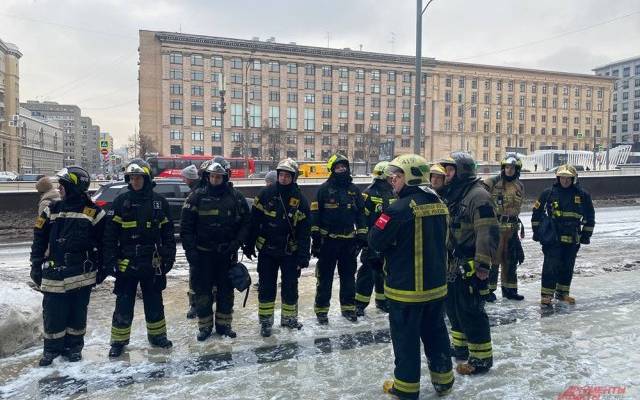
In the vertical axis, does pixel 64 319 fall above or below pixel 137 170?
below

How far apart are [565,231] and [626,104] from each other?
468 ft

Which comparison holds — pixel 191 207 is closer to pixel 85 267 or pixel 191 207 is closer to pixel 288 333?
pixel 85 267

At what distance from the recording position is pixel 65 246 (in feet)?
17.2

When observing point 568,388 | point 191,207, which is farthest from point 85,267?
point 568,388

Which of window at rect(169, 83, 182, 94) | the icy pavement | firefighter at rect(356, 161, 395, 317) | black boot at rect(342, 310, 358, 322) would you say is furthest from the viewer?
window at rect(169, 83, 182, 94)

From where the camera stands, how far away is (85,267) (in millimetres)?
5348

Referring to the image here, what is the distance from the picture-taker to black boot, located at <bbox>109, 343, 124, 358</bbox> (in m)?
5.45

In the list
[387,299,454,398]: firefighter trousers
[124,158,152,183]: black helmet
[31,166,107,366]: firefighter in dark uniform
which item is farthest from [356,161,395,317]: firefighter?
[31,166,107,366]: firefighter in dark uniform

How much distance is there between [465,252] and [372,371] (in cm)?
152

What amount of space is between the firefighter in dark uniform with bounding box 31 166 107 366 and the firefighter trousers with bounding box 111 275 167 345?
0.98ft

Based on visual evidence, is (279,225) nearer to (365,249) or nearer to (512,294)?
(365,249)

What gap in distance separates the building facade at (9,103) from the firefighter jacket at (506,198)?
9868 centimetres

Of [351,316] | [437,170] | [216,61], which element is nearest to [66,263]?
[351,316]

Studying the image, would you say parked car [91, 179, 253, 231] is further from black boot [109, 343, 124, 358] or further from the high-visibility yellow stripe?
the high-visibility yellow stripe
